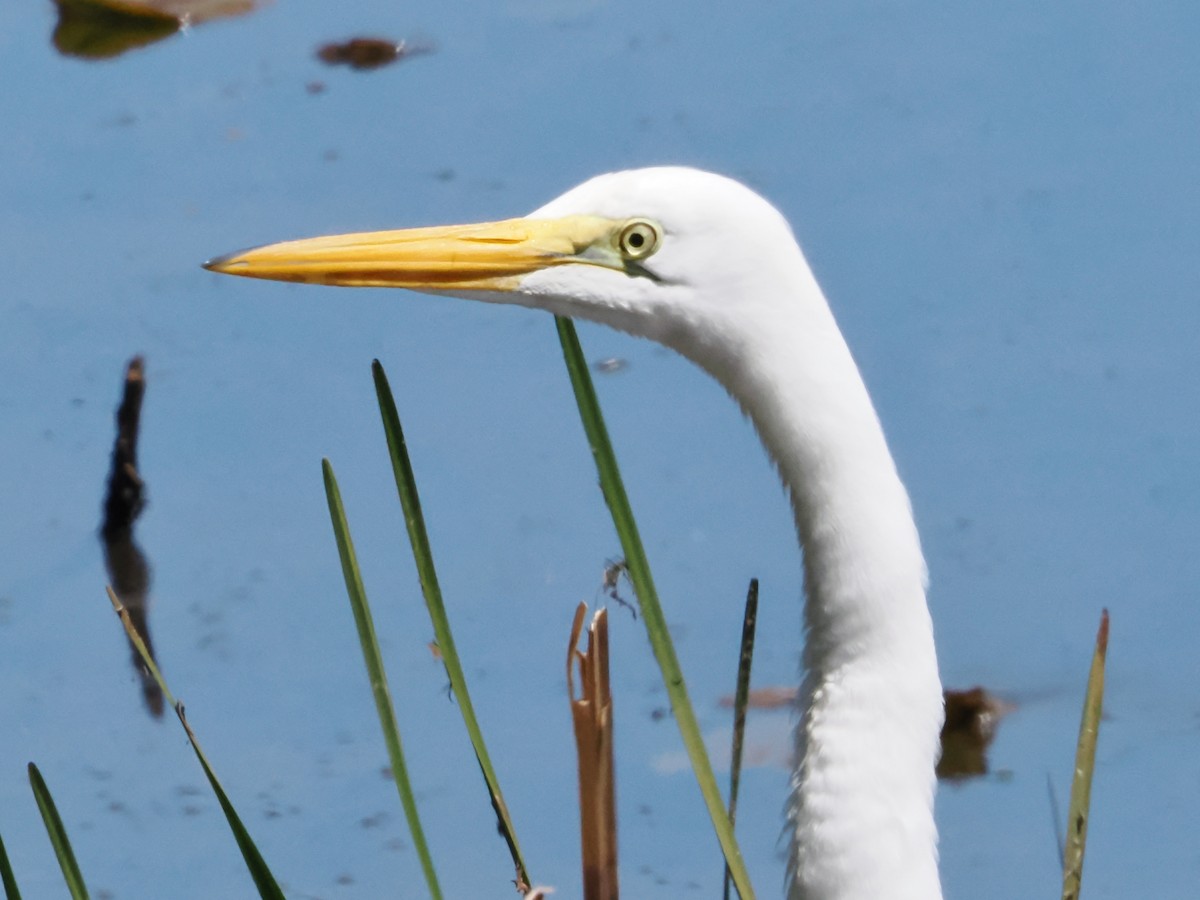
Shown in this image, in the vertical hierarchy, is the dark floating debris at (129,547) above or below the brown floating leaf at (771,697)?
above

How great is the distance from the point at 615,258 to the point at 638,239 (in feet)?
0.06

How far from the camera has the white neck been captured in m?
0.75

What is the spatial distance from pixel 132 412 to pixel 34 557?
0.27m

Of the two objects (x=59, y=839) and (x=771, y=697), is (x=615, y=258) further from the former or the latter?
(x=771, y=697)

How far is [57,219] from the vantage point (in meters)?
2.17

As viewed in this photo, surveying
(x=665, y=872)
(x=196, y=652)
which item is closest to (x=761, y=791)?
(x=665, y=872)

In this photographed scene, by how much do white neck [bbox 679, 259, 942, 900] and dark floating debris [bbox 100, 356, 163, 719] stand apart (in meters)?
1.09

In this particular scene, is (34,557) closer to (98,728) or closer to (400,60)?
(98,728)

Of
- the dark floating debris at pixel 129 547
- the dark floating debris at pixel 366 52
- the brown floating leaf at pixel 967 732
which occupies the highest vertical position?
the dark floating debris at pixel 366 52

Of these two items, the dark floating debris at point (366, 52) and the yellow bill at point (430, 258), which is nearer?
the yellow bill at point (430, 258)

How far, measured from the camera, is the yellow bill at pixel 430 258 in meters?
0.83

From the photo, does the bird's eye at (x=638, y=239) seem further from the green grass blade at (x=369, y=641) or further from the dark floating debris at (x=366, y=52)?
the dark floating debris at (x=366, y=52)

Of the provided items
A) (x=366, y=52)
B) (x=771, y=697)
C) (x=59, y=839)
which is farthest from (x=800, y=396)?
(x=366, y=52)

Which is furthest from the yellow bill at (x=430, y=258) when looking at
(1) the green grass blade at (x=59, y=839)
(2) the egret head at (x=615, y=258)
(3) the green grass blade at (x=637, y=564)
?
(1) the green grass blade at (x=59, y=839)
